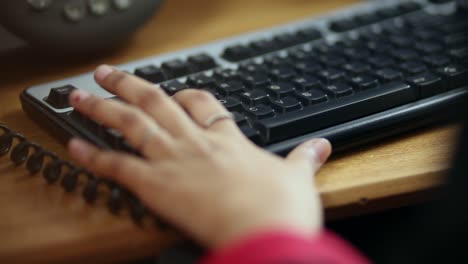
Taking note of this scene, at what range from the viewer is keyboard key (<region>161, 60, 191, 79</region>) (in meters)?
0.67

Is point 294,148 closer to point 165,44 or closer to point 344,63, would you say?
point 344,63

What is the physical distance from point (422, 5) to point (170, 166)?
50 cm

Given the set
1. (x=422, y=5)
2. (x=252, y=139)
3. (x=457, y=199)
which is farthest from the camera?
(x=422, y=5)

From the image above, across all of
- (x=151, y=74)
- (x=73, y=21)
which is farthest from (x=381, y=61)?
(x=73, y=21)

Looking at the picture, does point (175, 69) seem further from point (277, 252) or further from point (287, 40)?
point (277, 252)

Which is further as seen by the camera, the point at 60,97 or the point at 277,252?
the point at 60,97

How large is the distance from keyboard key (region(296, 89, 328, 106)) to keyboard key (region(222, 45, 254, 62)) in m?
0.14

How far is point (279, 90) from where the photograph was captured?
0.60m

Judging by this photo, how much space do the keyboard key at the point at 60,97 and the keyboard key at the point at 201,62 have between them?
0.13 meters

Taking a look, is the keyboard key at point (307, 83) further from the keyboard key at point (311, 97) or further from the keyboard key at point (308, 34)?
the keyboard key at point (308, 34)

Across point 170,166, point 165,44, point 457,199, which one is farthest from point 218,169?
point 165,44

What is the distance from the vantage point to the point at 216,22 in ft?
3.05

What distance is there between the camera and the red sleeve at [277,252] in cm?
41

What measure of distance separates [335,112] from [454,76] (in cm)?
14
